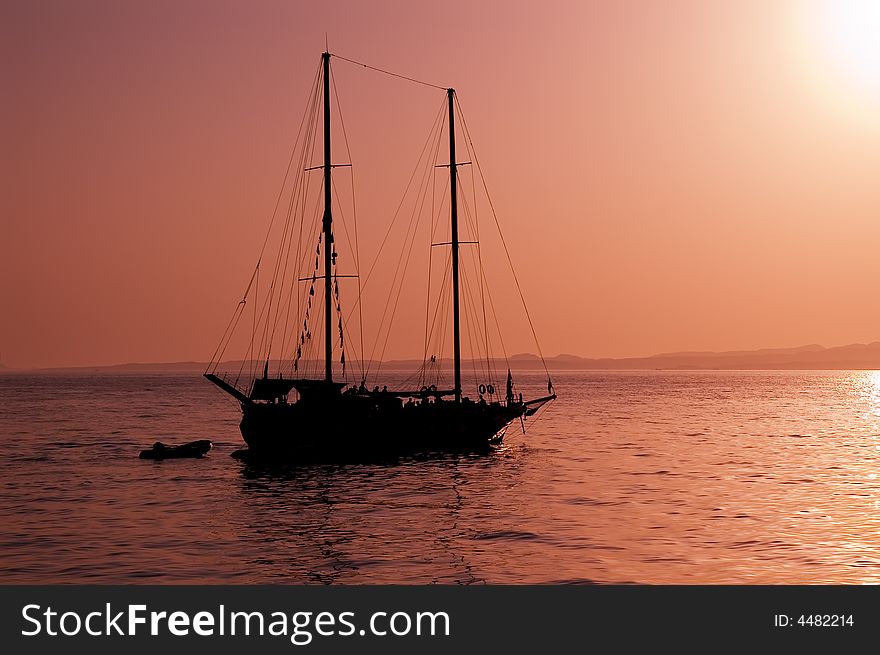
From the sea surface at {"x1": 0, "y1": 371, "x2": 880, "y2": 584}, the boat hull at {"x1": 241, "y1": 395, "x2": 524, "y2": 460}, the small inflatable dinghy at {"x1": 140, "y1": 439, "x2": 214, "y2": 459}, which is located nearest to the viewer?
the sea surface at {"x1": 0, "y1": 371, "x2": 880, "y2": 584}

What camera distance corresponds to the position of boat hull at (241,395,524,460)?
2474 inches

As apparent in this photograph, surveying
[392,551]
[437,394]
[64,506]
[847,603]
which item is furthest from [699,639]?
[437,394]

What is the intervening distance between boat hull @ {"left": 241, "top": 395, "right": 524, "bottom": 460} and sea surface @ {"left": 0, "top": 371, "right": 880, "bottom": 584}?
2331 mm

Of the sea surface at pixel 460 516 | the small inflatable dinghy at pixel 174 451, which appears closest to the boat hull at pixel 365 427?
the sea surface at pixel 460 516

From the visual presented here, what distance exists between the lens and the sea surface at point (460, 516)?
2994 centimetres

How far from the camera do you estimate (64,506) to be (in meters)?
45.5

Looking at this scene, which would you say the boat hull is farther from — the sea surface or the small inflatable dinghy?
the small inflatable dinghy

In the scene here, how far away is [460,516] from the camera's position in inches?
1625

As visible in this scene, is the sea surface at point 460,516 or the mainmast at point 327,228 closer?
the sea surface at point 460,516

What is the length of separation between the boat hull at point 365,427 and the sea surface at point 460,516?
2.33 m

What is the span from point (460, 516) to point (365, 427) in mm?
25650

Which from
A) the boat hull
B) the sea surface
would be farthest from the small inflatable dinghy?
the boat hull

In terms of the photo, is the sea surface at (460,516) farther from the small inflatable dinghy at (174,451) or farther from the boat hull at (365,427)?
the boat hull at (365,427)

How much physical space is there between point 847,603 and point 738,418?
105193mm
